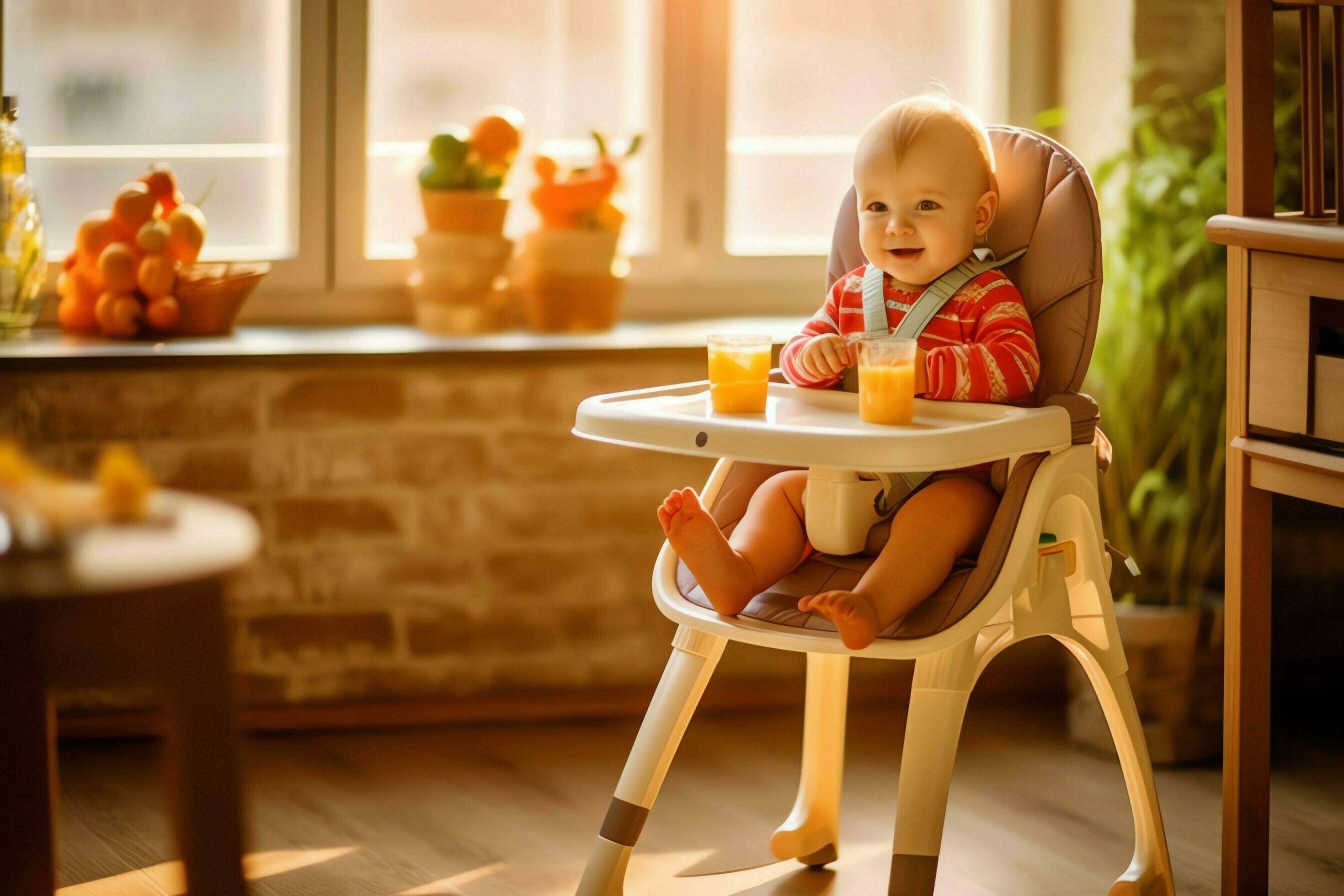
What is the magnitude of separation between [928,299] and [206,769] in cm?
108

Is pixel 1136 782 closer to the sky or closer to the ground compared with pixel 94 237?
closer to the ground

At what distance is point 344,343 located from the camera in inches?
97.2

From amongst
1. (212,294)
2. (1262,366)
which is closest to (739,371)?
(1262,366)

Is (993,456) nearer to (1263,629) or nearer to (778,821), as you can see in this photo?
(1263,629)

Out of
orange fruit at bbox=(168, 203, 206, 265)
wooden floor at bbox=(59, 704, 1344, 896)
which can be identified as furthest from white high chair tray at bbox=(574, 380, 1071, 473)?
orange fruit at bbox=(168, 203, 206, 265)

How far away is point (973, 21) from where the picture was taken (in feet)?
9.36

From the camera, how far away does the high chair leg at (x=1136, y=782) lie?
1763 millimetres

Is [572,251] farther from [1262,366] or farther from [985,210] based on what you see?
[1262,366]

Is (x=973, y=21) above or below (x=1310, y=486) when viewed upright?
above

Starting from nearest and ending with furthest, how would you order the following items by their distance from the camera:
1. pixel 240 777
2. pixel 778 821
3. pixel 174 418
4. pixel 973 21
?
pixel 240 777
pixel 778 821
pixel 174 418
pixel 973 21

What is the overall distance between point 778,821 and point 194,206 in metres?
1.50

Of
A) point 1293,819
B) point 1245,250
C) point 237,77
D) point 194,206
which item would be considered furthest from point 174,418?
point 1293,819

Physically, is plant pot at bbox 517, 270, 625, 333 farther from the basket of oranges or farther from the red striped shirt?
the red striped shirt

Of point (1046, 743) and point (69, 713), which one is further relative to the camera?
point (1046, 743)
